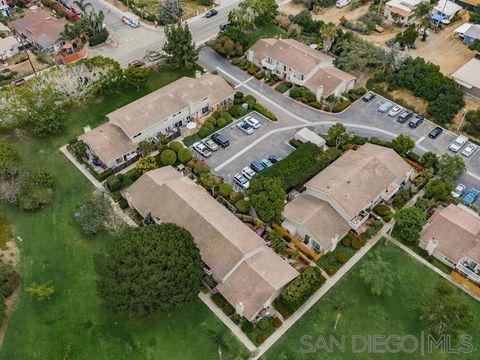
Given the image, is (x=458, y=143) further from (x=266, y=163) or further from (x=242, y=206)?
(x=242, y=206)

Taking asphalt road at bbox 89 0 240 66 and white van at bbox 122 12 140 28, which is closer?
asphalt road at bbox 89 0 240 66

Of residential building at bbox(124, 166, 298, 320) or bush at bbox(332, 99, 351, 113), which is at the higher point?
bush at bbox(332, 99, 351, 113)

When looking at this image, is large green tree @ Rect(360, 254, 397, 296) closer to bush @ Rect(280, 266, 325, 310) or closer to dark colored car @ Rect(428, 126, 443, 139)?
bush @ Rect(280, 266, 325, 310)

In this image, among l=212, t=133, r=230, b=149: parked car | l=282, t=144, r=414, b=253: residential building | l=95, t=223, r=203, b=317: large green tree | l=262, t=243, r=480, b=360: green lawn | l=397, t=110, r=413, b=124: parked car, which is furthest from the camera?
l=397, t=110, r=413, b=124: parked car

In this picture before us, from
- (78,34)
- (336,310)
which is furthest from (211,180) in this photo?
(78,34)

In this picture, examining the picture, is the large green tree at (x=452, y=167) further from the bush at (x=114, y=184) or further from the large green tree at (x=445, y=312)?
the bush at (x=114, y=184)

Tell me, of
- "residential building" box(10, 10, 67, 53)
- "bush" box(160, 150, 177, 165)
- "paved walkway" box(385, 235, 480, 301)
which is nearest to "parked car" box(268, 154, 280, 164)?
"bush" box(160, 150, 177, 165)

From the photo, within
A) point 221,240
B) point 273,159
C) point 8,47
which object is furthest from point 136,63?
point 221,240
